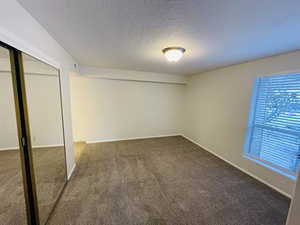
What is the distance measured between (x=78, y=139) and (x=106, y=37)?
3.48 metres

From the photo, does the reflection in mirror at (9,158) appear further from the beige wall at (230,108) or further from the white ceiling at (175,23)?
the beige wall at (230,108)

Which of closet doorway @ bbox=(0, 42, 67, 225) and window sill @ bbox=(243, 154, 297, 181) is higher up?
closet doorway @ bbox=(0, 42, 67, 225)

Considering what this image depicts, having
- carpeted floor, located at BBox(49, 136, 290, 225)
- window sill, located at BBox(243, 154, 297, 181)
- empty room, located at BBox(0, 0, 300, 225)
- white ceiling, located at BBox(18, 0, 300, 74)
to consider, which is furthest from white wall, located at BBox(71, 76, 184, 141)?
window sill, located at BBox(243, 154, 297, 181)

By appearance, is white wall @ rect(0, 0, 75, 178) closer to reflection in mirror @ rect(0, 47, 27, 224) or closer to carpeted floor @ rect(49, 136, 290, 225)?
reflection in mirror @ rect(0, 47, 27, 224)

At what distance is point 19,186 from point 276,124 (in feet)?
12.6

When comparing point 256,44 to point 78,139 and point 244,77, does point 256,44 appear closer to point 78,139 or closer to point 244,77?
point 244,77

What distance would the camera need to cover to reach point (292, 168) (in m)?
1.96

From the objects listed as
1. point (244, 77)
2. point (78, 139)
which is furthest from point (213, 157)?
Result: point (78, 139)

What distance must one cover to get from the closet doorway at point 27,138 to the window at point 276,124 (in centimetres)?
354

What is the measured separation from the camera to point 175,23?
126 centimetres

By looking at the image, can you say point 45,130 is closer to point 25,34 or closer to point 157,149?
point 25,34

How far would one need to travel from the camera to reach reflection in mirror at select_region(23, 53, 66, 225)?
1.34 meters

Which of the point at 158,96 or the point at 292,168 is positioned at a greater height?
the point at 158,96

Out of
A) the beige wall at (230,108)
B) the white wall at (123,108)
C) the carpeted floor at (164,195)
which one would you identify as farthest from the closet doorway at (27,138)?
the beige wall at (230,108)
